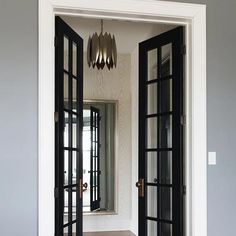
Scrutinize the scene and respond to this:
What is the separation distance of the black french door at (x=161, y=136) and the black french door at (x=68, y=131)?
0.68 metres

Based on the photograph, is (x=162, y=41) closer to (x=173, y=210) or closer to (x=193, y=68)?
(x=193, y=68)

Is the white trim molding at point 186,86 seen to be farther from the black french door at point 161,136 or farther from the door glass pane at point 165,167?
the door glass pane at point 165,167

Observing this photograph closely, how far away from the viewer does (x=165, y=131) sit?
3803 millimetres

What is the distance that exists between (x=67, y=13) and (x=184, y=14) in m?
1.00

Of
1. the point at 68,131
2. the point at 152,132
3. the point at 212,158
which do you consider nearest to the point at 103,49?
the point at 152,132

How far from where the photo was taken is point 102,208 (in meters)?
6.14

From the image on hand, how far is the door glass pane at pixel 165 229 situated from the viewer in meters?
3.68

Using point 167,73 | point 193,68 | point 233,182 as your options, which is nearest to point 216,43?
point 193,68

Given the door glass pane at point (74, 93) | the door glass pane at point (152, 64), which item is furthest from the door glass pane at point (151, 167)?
the door glass pane at point (74, 93)

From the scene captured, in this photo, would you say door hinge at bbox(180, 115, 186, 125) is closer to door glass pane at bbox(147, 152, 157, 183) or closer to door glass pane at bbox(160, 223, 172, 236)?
door glass pane at bbox(147, 152, 157, 183)

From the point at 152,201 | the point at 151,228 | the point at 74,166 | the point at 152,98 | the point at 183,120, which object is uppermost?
the point at 152,98

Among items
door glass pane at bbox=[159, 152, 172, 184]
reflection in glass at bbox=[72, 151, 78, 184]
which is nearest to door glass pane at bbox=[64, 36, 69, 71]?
reflection in glass at bbox=[72, 151, 78, 184]

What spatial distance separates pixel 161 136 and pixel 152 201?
26.2 inches

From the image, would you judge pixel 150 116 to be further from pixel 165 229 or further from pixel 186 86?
pixel 165 229
